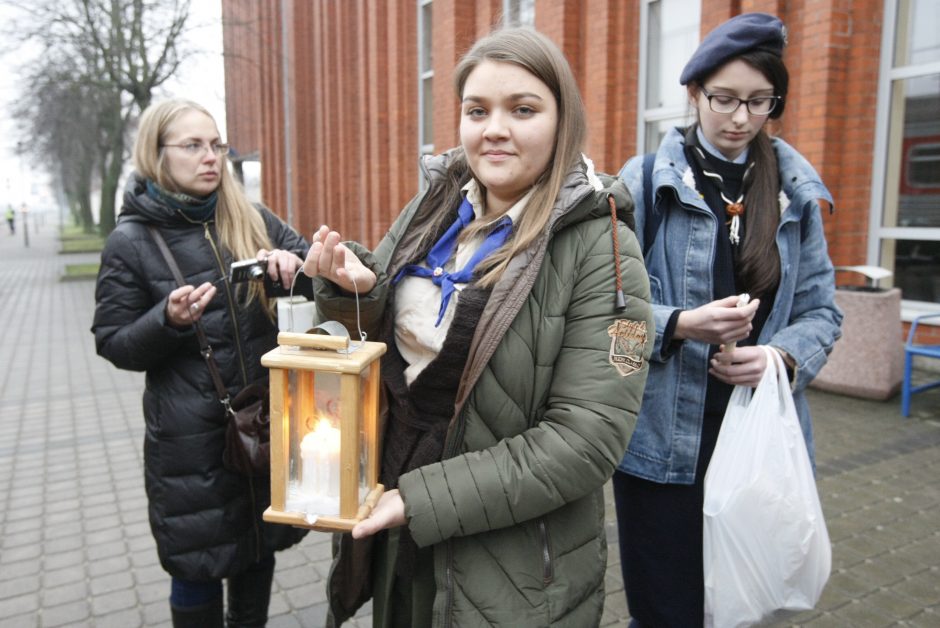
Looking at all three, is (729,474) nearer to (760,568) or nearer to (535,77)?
(760,568)

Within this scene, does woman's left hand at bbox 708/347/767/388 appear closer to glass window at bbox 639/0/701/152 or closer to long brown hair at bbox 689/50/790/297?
long brown hair at bbox 689/50/790/297

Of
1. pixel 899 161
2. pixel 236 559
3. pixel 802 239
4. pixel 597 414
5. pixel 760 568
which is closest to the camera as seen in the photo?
pixel 597 414

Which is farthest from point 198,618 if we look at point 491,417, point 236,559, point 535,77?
point 535,77

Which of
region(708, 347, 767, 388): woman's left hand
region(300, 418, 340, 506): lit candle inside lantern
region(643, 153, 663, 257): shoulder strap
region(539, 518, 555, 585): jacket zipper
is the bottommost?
region(539, 518, 555, 585): jacket zipper

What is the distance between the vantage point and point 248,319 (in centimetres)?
277

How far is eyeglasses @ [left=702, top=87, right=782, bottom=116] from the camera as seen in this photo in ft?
6.88

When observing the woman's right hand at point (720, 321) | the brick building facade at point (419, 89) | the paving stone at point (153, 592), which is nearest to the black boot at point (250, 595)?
the paving stone at point (153, 592)

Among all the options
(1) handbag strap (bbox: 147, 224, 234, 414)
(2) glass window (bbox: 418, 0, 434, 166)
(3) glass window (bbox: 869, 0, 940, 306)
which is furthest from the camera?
(2) glass window (bbox: 418, 0, 434, 166)

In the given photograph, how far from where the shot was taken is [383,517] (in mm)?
1643

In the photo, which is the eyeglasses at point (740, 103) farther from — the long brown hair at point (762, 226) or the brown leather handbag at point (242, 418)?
the brown leather handbag at point (242, 418)

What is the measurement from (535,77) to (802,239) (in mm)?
1075

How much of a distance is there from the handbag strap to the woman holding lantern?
0.99m

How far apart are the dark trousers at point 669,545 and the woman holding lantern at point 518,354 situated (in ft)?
1.44

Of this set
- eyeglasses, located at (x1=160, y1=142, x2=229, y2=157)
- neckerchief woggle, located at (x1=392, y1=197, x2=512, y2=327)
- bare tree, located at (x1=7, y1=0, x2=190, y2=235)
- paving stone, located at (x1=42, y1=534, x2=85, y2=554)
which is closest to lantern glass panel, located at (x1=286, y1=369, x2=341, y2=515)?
neckerchief woggle, located at (x1=392, y1=197, x2=512, y2=327)
